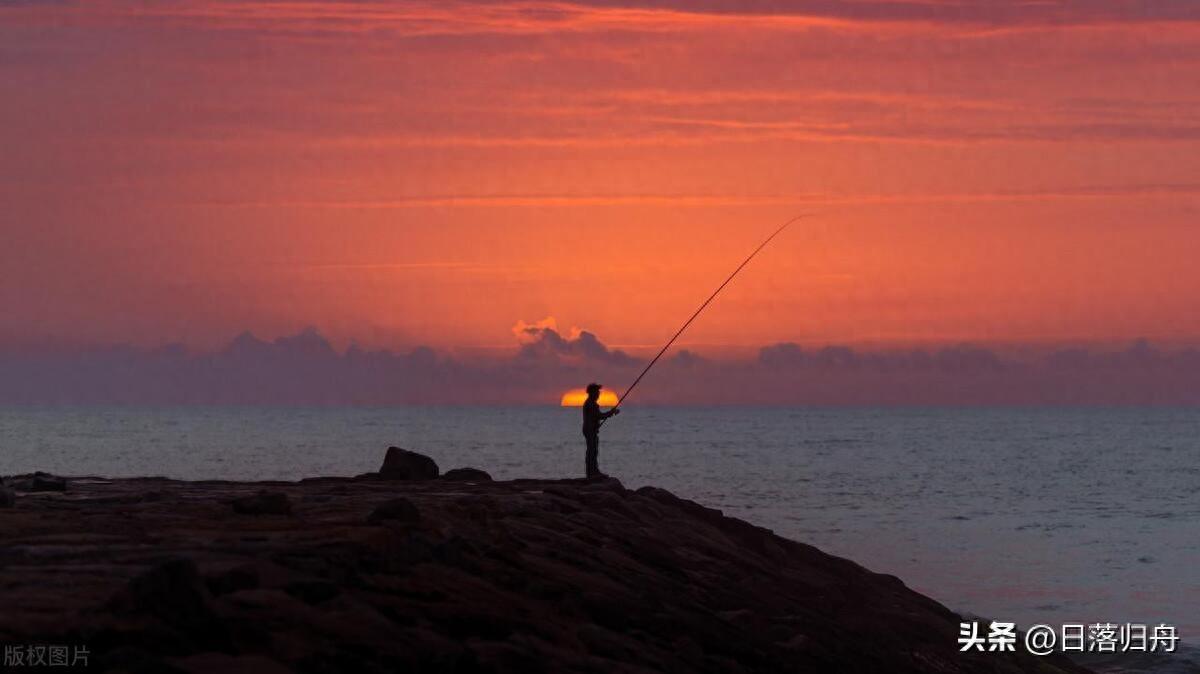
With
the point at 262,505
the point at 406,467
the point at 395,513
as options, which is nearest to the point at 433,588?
the point at 395,513

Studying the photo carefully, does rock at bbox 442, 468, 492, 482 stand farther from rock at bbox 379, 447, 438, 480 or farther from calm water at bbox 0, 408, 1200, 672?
calm water at bbox 0, 408, 1200, 672

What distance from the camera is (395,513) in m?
11.3

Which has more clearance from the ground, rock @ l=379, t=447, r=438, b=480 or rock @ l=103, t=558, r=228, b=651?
rock @ l=379, t=447, r=438, b=480

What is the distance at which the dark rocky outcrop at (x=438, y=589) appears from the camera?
832cm

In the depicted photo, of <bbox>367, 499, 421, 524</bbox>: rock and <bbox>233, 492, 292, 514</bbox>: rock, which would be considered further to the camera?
<bbox>233, 492, 292, 514</bbox>: rock

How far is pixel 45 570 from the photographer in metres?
9.36

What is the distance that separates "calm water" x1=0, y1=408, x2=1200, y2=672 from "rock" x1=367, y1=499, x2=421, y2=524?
44.0 feet

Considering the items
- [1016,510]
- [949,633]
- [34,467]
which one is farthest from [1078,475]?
[949,633]

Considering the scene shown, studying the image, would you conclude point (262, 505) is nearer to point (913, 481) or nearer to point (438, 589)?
point (438, 589)

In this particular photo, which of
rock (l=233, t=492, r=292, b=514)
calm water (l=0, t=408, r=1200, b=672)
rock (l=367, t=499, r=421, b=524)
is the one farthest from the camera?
calm water (l=0, t=408, r=1200, b=672)

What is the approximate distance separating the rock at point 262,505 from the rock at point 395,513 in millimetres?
1057

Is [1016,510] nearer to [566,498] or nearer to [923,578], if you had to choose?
[923,578]

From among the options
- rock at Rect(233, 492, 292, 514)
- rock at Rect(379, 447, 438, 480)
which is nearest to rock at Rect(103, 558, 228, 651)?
rock at Rect(233, 492, 292, 514)

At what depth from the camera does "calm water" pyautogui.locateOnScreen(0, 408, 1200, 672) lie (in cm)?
3147
